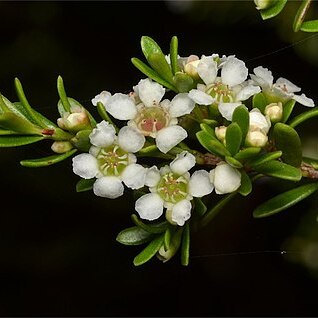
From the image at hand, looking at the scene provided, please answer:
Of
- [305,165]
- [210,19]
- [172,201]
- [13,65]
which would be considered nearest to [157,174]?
[172,201]

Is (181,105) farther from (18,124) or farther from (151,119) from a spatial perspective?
(18,124)

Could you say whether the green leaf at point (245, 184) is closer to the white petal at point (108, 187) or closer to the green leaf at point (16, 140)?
the white petal at point (108, 187)

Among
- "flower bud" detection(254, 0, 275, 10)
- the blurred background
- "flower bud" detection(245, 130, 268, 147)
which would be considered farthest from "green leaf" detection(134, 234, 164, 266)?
the blurred background

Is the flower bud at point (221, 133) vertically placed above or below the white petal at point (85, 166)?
above

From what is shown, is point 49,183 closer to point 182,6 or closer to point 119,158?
point 182,6

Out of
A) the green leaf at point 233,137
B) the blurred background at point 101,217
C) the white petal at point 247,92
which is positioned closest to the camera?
the green leaf at point 233,137

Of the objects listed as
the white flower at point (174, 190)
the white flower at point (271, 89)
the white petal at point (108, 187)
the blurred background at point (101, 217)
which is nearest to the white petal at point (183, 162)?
the white flower at point (174, 190)
